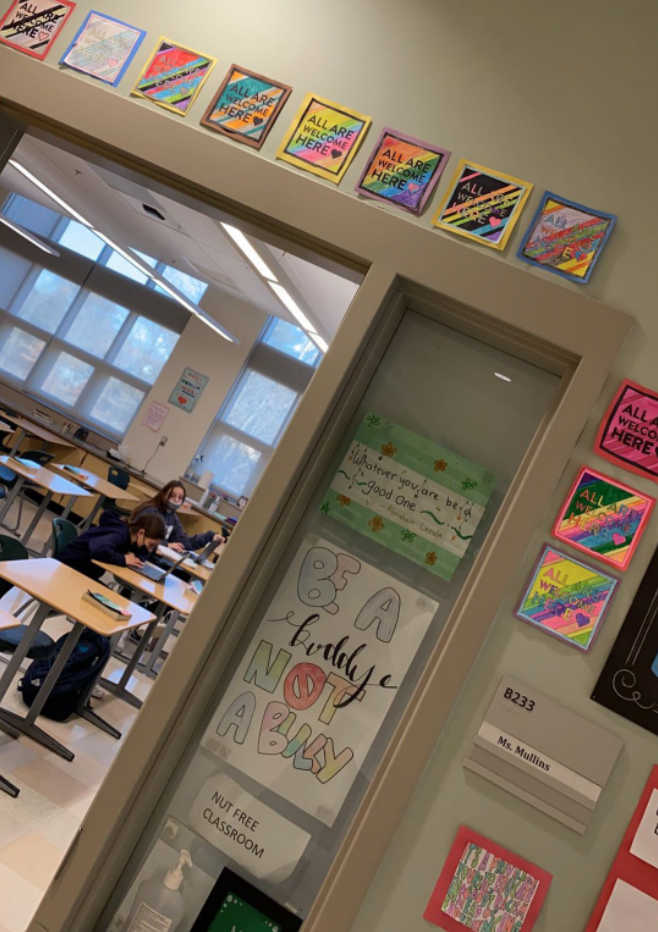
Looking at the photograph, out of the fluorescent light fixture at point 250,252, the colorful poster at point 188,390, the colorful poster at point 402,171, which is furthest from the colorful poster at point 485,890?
the colorful poster at point 188,390

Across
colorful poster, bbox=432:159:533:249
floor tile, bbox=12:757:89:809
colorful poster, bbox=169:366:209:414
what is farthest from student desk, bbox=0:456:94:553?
colorful poster, bbox=432:159:533:249

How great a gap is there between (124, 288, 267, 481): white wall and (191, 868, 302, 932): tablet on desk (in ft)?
27.8

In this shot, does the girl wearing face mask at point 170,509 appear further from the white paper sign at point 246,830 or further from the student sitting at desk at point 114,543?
the white paper sign at point 246,830

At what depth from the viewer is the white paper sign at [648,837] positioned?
143cm

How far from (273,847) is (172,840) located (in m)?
0.25

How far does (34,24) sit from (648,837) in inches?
98.0

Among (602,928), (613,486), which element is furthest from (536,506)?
(602,928)

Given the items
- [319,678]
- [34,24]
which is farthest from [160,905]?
[34,24]

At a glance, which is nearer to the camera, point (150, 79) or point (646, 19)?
point (646, 19)

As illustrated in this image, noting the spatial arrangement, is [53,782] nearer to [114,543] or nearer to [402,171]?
[114,543]

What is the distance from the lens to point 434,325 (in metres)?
1.78

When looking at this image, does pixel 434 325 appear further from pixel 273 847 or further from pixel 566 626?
pixel 273 847

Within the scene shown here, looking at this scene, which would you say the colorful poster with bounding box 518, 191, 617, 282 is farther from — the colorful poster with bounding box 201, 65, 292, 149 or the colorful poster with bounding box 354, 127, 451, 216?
the colorful poster with bounding box 201, 65, 292, 149

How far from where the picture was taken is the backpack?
13.1 ft
